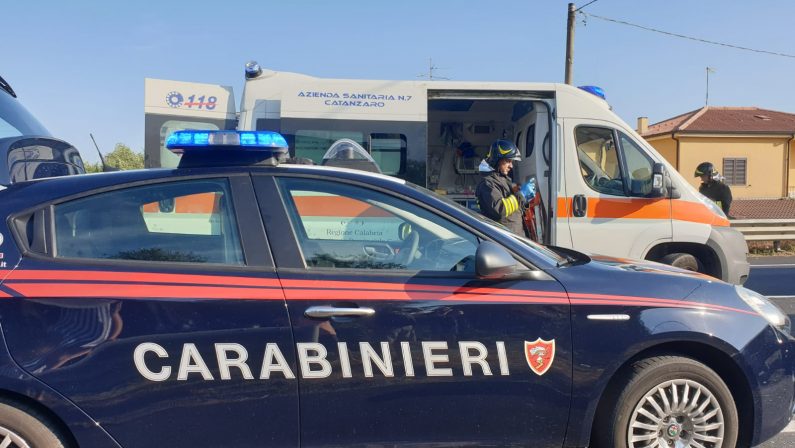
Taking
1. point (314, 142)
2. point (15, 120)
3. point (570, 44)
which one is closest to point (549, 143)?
point (314, 142)

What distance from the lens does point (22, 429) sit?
2.44m

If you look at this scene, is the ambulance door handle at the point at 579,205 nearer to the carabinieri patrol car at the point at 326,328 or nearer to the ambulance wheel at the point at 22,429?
the carabinieri patrol car at the point at 326,328

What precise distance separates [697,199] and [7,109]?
6253mm

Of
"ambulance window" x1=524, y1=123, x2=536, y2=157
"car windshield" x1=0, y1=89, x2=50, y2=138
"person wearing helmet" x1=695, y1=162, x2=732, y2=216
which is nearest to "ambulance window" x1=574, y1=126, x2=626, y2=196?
"ambulance window" x1=524, y1=123, x2=536, y2=157

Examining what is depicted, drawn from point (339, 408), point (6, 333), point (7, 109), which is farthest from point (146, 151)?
point (339, 408)

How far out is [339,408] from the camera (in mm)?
2613

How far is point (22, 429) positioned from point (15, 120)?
2.59 metres

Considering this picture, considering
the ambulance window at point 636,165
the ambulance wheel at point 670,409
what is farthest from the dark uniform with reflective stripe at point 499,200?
the ambulance wheel at point 670,409

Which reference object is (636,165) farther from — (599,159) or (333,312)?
(333,312)

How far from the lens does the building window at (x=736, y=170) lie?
86.3 ft

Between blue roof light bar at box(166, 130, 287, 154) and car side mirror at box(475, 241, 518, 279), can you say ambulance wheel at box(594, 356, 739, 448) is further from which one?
blue roof light bar at box(166, 130, 287, 154)

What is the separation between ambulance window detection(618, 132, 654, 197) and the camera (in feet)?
20.8

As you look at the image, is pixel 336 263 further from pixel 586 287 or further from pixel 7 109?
pixel 7 109

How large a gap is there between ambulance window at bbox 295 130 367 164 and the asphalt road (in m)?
5.49
